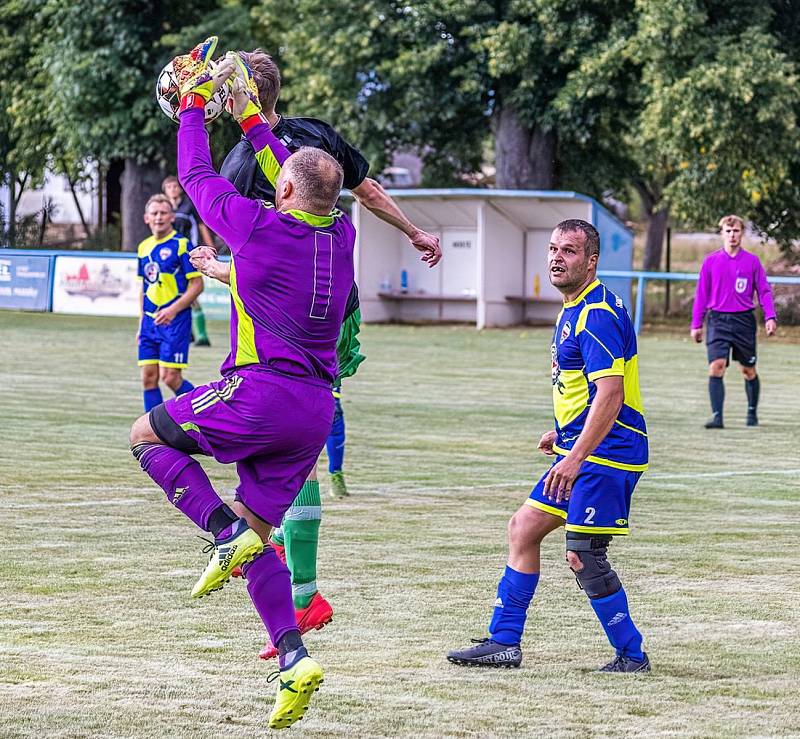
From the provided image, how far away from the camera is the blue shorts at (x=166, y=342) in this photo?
1266cm

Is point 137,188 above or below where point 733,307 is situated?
above

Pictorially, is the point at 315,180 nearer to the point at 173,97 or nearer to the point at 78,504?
the point at 173,97

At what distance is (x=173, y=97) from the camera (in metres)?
5.33

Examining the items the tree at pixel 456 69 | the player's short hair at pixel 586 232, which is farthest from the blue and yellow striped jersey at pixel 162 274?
the tree at pixel 456 69

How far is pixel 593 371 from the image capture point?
18.1 feet

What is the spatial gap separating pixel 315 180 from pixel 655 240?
4118 cm

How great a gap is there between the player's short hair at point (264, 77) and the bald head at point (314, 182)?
3.31 feet

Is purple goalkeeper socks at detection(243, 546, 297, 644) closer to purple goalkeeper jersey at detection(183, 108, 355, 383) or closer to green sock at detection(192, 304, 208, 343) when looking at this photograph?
purple goalkeeper jersey at detection(183, 108, 355, 383)

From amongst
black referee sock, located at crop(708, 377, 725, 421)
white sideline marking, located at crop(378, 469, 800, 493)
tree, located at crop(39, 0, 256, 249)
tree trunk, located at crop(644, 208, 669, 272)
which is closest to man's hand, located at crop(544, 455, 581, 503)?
white sideline marking, located at crop(378, 469, 800, 493)

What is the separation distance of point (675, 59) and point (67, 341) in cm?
1324

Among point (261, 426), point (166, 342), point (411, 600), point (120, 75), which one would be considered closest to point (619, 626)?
point (411, 600)

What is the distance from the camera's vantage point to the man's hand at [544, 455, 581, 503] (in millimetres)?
5445

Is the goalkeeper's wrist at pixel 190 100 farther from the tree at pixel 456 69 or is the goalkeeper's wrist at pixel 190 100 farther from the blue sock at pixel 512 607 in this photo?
the tree at pixel 456 69

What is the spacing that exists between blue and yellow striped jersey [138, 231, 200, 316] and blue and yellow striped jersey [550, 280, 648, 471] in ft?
24.5
